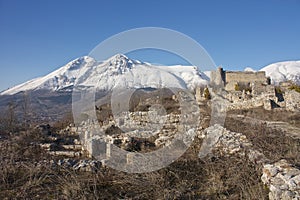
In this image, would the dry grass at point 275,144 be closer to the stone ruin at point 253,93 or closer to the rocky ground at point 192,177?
the rocky ground at point 192,177

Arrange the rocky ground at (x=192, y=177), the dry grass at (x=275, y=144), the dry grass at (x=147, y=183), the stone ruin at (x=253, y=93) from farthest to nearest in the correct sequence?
the stone ruin at (x=253, y=93)
the dry grass at (x=275, y=144)
the dry grass at (x=147, y=183)
the rocky ground at (x=192, y=177)

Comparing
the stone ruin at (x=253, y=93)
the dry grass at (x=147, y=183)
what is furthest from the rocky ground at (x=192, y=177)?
the stone ruin at (x=253, y=93)

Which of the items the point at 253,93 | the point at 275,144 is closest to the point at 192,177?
the point at 275,144

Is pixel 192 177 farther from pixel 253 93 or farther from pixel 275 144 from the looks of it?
pixel 253 93

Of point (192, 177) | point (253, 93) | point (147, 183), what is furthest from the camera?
point (253, 93)

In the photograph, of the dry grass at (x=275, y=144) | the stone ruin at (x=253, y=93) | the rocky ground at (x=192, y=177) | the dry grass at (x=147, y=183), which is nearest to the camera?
the rocky ground at (x=192, y=177)

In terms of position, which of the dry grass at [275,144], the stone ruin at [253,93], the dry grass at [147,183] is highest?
the stone ruin at [253,93]

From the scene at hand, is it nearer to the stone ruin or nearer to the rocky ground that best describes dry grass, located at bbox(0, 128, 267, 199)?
the rocky ground

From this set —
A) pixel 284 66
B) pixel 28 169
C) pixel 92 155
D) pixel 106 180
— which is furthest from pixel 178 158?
pixel 284 66

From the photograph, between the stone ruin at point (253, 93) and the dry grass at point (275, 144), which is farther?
the stone ruin at point (253, 93)

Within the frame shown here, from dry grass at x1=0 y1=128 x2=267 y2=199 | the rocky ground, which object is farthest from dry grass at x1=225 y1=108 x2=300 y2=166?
dry grass at x1=0 y1=128 x2=267 y2=199

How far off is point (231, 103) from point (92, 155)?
13.2 m

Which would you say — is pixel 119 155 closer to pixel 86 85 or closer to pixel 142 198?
pixel 142 198

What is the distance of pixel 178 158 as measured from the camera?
7281 mm
